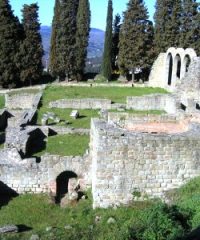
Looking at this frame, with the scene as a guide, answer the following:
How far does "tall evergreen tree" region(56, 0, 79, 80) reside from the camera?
159 ft

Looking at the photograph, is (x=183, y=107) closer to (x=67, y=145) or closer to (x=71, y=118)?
(x=71, y=118)

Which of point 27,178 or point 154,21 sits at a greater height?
point 154,21

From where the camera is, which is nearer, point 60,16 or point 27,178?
point 27,178

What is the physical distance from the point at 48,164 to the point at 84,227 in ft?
13.5

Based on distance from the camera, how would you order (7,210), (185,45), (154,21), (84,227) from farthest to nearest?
1. (154,21)
2. (185,45)
3. (7,210)
4. (84,227)

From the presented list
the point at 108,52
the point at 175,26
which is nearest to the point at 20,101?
the point at 108,52

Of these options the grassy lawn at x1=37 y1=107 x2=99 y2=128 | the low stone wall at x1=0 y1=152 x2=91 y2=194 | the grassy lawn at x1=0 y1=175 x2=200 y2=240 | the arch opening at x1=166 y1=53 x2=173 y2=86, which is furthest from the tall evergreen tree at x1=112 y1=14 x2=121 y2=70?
the grassy lawn at x1=0 y1=175 x2=200 y2=240

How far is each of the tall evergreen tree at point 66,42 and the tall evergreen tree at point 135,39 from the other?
4.77 meters

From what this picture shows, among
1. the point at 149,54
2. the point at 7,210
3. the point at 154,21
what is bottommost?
the point at 7,210

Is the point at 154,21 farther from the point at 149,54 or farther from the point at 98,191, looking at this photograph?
the point at 98,191

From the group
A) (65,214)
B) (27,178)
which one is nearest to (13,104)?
(27,178)

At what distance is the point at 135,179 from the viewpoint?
46.3ft

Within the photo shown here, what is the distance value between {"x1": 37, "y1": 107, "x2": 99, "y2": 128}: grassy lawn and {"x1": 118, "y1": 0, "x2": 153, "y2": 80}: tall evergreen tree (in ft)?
56.9

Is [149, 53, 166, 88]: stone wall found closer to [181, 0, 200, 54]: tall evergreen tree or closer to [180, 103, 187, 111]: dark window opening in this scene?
[181, 0, 200, 54]: tall evergreen tree
